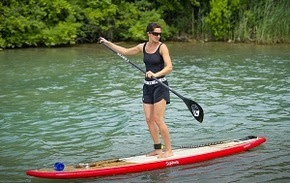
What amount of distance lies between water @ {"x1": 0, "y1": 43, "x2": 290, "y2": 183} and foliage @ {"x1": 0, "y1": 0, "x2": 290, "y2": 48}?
3.53 m

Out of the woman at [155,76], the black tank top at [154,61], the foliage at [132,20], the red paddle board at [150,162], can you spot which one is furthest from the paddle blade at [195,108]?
the foliage at [132,20]

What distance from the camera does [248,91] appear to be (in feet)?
40.8

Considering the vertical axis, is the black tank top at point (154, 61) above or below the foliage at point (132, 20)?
above

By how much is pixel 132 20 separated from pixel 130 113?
14.5 m

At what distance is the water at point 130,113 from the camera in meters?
7.09

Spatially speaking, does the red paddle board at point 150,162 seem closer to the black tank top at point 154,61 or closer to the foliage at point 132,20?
the black tank top at point 154,61

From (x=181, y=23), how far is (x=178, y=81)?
1138 cm

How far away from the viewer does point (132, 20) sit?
24.5 metres

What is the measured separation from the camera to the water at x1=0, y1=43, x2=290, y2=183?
7086mm

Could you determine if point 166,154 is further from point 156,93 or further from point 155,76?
point 155,76

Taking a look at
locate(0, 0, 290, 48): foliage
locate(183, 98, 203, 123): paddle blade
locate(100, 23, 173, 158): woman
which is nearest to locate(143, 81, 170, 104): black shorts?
locate(100, 23, 173, 158): woman

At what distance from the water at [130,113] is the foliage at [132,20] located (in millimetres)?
3531

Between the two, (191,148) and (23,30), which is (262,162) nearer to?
(191,148)

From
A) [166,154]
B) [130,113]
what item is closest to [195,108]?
[166,154]
